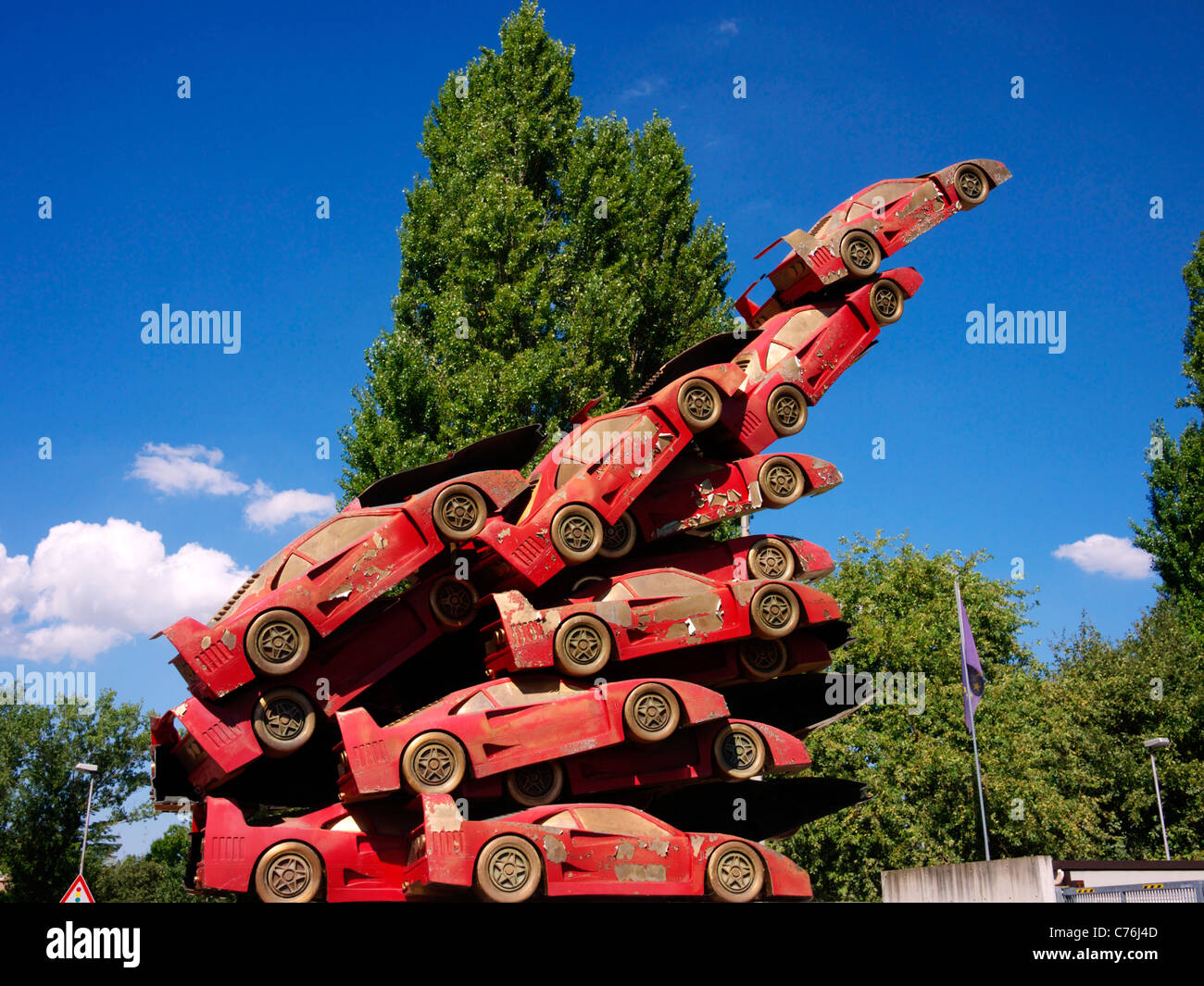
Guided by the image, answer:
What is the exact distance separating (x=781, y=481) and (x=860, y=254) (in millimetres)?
3687

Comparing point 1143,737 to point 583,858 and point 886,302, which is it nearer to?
point 886,302

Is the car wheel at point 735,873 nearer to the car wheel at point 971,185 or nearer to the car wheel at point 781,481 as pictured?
the car wheel at point 781,481

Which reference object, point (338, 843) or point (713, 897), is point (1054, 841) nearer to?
point (713, 897)

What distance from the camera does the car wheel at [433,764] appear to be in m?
10.0

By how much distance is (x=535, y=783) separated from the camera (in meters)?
10.7

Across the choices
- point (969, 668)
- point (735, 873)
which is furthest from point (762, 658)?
point (969, 668)

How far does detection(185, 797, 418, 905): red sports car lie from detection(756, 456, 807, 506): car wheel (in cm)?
570

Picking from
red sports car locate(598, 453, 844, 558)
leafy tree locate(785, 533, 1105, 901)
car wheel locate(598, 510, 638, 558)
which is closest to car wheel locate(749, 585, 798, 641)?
red sports car locate(598, 453, 844, 558)

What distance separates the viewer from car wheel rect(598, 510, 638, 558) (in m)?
12.0

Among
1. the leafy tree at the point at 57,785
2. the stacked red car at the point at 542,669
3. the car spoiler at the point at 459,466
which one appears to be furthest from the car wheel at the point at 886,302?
the leafy tree at the point at 57,785

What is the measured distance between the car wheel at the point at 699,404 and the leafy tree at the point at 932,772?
16280 mm

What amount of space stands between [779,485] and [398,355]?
10694 mm

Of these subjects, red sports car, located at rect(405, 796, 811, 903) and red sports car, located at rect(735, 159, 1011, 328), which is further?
red sports car, located at rect(735, 159, 1011, 328)

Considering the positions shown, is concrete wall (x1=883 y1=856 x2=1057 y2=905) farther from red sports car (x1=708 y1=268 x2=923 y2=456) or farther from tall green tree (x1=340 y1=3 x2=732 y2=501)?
tall green tree (x1=340 y1=3 x2=732 y2=501)
